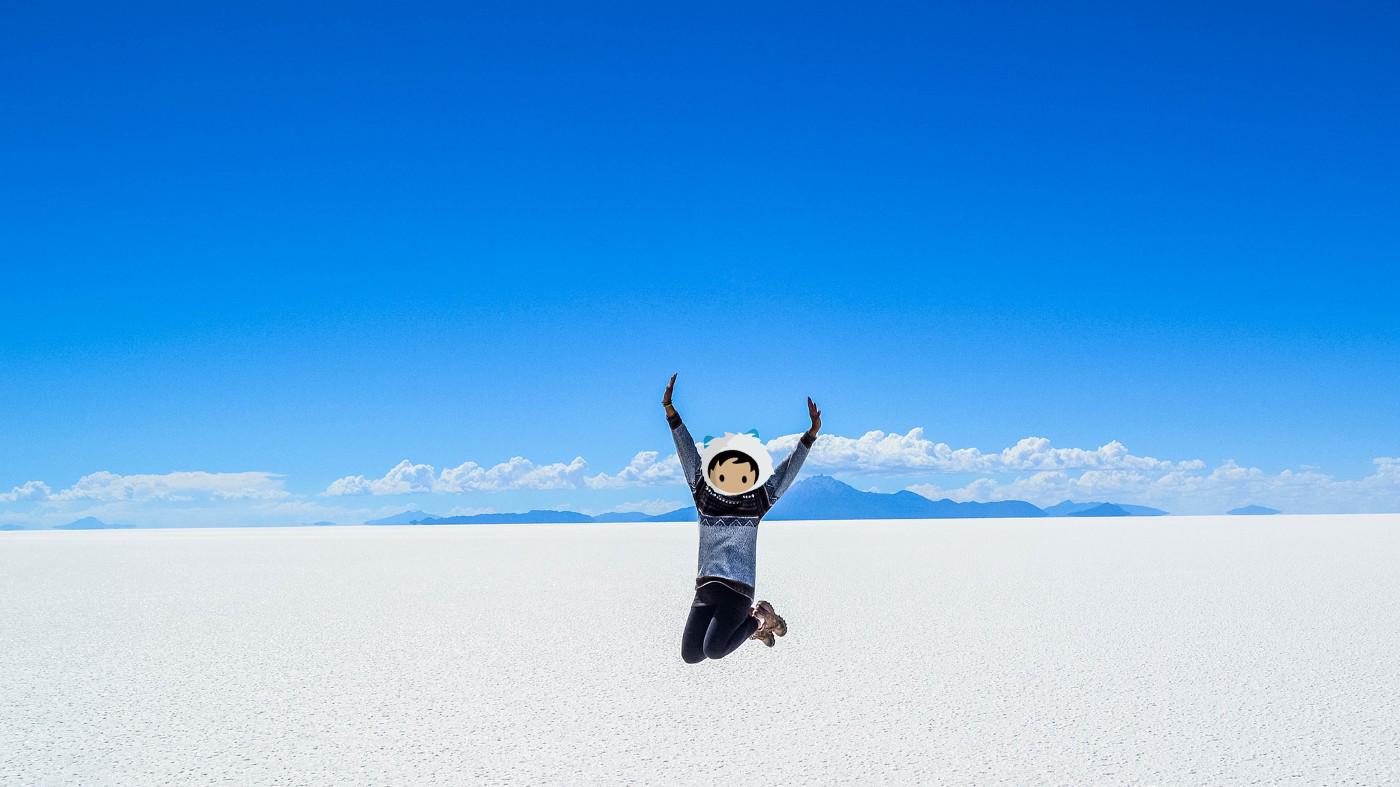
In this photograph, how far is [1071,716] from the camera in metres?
5.08

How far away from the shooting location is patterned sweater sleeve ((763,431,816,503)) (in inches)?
250

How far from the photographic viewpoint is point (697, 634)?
20.5ft

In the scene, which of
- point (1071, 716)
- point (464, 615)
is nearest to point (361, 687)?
point (464, 615)

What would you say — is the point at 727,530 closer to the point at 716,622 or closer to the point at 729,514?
the point at 729,514

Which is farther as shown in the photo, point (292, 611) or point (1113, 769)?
point (292, 611)

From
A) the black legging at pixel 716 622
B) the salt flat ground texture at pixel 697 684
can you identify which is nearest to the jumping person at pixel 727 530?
the black legging at pixel 716 622

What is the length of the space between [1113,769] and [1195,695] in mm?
1758

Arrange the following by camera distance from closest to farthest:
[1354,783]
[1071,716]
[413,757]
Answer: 1. [1354,783]
2. [413,757]
3. [1071,716]

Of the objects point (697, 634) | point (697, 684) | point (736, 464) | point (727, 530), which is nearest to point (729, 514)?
point (727, 530)

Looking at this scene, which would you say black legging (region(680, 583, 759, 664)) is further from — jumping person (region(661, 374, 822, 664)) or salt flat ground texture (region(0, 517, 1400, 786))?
salt flat ground texture (region(0, 517, 1400, 786))

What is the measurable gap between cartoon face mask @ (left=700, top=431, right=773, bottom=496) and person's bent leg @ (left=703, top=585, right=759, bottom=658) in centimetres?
63

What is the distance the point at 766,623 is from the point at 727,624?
1.26 feet

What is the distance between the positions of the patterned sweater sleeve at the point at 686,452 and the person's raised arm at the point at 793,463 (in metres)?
0.45

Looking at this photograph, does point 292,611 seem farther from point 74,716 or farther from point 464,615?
point 74,716
